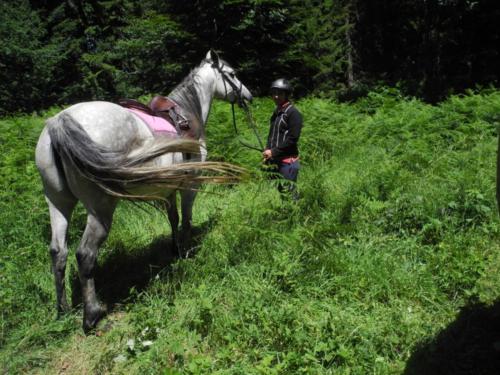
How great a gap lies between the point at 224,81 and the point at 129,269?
2.65 meters

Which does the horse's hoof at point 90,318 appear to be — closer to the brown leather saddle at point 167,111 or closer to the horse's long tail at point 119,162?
the horse's long tail at point 119,162

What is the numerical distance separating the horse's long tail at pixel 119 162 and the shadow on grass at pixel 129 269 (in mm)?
954

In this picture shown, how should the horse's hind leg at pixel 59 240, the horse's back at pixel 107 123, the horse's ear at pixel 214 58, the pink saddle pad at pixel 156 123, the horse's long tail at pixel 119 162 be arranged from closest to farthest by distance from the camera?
the horse's long tail at pixel 119 162
the horse's back at pixel 107 123
the horse's hind leg at pixel 59 240
the pink saddle pad at pixel 156 123
the horse's ear at pixel 214 58

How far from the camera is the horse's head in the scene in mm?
5074

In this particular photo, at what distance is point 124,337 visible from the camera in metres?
3.08

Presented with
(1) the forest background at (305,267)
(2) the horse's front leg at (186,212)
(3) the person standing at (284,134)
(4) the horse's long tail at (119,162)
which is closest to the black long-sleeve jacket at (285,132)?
(3) the person standing at (284,134)

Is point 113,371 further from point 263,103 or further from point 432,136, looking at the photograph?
point 263,103

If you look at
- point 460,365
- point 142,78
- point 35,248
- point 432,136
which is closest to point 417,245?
point 460,365

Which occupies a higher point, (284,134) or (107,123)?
(107,123)

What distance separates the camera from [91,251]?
3.16 meters

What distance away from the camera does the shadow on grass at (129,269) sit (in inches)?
150

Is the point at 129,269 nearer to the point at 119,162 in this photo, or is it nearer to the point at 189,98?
the point at 119,162

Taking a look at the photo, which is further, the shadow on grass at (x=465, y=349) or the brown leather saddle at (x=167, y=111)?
the brown leather saddle at (x=167, y=111)

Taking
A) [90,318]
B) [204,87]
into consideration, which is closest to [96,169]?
[90,318]
